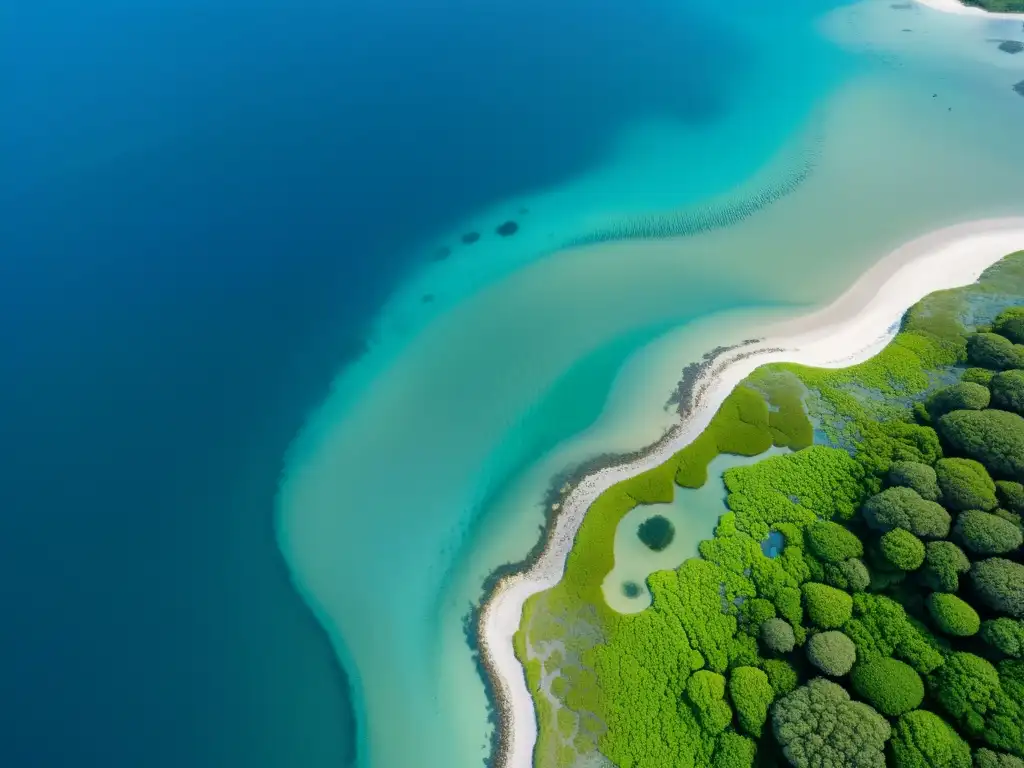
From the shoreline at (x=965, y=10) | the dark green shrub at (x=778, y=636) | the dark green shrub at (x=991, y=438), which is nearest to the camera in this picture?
the dark green shrub at (x=778, y=636)

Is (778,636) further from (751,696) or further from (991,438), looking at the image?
(991,438)

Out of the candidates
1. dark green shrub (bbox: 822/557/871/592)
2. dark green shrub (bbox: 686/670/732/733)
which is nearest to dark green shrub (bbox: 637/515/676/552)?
dark green shrub (bbox: 686/670/732/733)

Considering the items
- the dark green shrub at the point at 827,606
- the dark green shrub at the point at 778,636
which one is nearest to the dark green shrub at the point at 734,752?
the dark green shrub at the point at 778,636

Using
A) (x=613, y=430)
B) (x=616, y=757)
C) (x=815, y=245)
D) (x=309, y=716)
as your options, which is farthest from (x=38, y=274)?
(x=815, y=245)

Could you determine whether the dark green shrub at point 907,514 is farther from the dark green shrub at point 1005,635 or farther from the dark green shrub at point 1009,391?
the dark green shrub at point 1009,391

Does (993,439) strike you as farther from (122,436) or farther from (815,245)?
(122,436)
